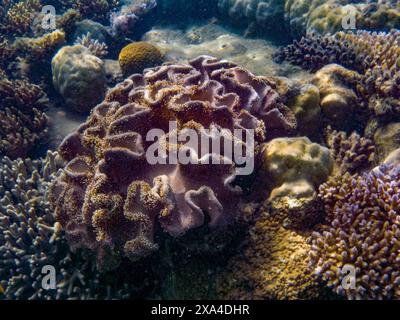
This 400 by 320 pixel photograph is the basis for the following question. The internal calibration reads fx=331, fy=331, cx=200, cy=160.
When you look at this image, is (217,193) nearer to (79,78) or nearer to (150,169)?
(150,169)

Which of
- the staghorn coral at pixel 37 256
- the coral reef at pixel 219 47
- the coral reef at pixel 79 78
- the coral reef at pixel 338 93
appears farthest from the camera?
the coral reef at pixel 219 47

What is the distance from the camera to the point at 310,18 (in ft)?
23.5

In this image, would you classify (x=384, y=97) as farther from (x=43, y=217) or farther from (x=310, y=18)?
(x=43, y=217)

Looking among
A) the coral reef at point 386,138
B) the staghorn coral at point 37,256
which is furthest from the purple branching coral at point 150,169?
the coral reef at point 386,138

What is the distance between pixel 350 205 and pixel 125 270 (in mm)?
2453

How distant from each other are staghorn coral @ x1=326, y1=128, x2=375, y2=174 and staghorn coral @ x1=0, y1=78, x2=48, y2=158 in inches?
181

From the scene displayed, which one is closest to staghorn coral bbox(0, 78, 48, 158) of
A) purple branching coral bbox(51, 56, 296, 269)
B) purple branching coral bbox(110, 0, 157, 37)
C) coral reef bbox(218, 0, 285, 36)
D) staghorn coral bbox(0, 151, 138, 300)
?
staghorn coral bbox(0, 151, 138, 300)

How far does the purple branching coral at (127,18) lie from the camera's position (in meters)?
8.45

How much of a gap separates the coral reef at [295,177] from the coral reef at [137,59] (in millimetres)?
3787

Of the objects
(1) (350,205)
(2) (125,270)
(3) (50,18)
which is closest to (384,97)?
(1) (350,205)

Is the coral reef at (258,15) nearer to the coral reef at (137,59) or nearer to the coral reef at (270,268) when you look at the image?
the coral reef at (137,59)

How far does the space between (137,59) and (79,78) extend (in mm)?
1244

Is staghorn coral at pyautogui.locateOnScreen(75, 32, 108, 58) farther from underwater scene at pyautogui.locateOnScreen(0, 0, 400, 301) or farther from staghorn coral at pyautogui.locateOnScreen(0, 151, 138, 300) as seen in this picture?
staghorn coral at pyautogui.locateOnScreen(0, 151, 138, 300)
